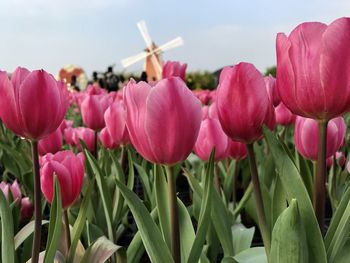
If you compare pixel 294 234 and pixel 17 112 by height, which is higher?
pixel 17 112

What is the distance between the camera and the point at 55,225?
657mm

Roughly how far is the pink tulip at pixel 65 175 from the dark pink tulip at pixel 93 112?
557 mm

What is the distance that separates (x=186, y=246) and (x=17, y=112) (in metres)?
0.30

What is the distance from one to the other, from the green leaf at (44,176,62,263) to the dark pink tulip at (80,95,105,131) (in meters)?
0.72

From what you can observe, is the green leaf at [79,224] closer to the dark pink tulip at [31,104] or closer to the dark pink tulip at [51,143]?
the dark pink tulip at [31,104]

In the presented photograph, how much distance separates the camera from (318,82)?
518 millimetres

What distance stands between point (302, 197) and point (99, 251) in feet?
1.24

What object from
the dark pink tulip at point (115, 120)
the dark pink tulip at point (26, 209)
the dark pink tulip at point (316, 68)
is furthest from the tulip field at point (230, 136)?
the dark pink tulip at point (26, 209)

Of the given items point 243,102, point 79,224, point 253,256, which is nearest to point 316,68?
point 243,102

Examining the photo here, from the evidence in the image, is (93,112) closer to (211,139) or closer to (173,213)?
(211,139)

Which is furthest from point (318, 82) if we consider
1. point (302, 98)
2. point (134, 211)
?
point (134, 211)

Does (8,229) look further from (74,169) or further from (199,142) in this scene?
(199,142)

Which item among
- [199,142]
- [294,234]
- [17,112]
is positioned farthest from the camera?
[199,142]

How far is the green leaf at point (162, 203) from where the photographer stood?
26.1 inches
